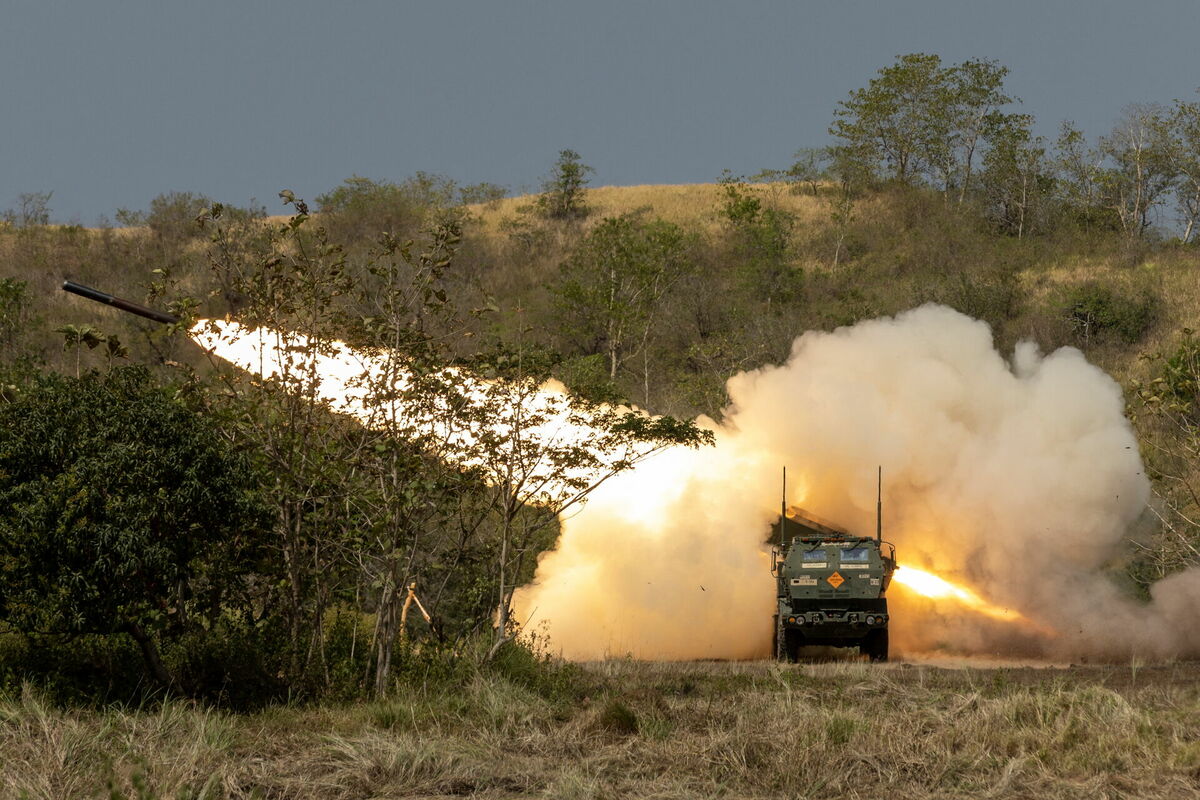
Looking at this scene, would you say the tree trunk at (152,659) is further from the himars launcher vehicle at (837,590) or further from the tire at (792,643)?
the tire at (792,643)

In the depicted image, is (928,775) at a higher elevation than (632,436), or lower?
lower

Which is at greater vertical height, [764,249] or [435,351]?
[764,249]

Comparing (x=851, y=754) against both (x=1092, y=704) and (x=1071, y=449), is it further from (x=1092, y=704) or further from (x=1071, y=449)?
(x=1071, y=449)

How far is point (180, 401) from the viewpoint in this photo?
1764 cm

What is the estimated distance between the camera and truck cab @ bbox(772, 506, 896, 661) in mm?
26031

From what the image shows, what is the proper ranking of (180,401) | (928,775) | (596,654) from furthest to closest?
(596,654), (180,401), (928,775)

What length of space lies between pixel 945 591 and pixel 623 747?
54.5 feet

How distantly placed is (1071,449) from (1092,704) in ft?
45.7

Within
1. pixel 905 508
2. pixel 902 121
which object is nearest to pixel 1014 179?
pixel 902 121

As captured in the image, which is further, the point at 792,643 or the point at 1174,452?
the point at 1174,452

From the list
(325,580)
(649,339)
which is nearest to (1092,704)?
(325,580)

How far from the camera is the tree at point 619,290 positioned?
181ft

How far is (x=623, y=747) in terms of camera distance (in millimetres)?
15086

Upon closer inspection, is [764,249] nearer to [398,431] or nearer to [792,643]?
[792,643]
